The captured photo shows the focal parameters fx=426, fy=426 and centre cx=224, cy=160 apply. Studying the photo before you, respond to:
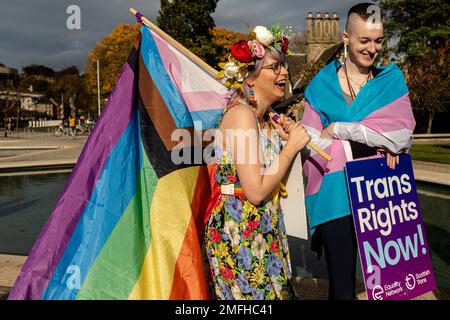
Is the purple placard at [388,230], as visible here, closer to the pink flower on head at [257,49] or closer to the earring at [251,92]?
the earring at [251,92]

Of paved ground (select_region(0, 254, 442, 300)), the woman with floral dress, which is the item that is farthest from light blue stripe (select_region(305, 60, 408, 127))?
paved ground (select_region(0, 254, 442, 300))

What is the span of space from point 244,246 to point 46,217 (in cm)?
603

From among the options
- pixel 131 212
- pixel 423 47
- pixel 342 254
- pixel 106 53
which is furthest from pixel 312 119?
pixel 106 53

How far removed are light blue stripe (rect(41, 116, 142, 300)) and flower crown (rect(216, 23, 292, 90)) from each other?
665 millimetres

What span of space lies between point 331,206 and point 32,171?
11.9 m

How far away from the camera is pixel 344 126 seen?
231 cm

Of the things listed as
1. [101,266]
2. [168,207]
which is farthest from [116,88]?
[101,266]

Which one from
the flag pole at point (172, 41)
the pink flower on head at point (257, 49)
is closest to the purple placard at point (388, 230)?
the pink flower on head at point (257, 49)

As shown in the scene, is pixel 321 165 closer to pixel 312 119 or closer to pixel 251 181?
pixel 312 119

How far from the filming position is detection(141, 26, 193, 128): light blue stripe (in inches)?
98.3

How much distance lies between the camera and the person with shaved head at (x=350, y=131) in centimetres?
231

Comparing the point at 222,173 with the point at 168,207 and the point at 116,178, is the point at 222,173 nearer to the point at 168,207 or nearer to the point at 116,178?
the point at 168,207

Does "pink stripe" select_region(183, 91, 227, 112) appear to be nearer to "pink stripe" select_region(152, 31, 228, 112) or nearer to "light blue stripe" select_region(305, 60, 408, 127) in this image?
"pink stripe" select_region(152, 31, 228, 112)

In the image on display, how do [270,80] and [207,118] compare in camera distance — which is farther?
[207,118]
